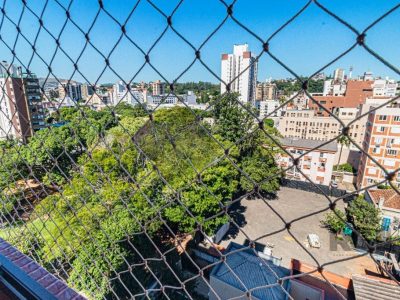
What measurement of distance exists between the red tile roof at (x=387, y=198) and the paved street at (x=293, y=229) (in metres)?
1.42

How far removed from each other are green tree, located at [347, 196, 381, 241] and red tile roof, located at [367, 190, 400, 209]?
64cm

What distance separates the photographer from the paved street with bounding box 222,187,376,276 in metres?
6.25

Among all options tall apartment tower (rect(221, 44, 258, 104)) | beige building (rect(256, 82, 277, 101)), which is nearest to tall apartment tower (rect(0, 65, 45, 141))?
tall apartment tower (rect(221, 44, 258, 104))

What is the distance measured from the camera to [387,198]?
280 inches

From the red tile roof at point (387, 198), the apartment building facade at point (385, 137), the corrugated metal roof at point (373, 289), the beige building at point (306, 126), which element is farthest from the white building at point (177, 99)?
the beige building at point (306, 126)

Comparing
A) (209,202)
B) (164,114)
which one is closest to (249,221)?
(209,202)

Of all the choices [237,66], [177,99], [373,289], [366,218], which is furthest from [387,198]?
[177,99]

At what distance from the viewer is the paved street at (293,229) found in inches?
246

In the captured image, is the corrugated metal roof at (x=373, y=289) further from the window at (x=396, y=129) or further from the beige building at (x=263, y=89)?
the window at (x=396, y=129)

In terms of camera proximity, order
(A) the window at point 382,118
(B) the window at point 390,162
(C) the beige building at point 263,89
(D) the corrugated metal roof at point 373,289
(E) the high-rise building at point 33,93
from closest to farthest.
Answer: (E) the high-rise building at point 33,93
(C) the beige building at point 263,89
(D) the corrugated metal roof at point 373,289
(A) the window at point 382,118
(B) the window at point 390,162

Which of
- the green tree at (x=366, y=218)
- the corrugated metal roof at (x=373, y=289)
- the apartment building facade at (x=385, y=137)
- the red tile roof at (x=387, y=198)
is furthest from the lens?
the apartment building facade at (x=385, y=137)

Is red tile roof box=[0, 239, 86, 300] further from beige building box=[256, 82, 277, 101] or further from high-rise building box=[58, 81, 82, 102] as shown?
beige building box=[256, 82, 277, 101]

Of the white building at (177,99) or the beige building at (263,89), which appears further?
the beige building at (263,89)

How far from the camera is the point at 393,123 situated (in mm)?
8297
